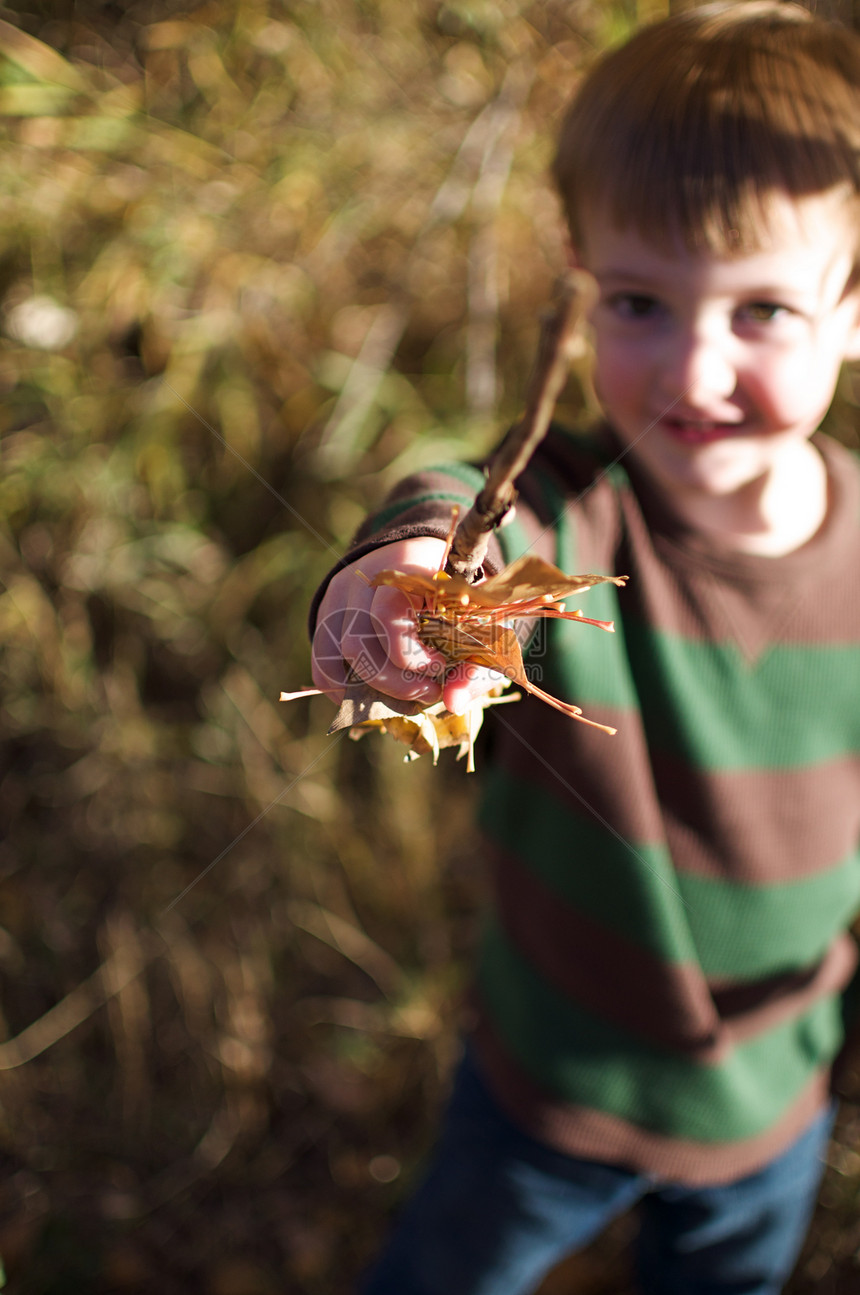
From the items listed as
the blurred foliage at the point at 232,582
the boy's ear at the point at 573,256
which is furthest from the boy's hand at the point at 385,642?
the blurred foliage at the point at 232,582

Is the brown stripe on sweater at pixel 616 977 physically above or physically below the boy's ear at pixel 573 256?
below

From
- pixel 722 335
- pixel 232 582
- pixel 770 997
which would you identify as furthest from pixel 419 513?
pixel 232 582

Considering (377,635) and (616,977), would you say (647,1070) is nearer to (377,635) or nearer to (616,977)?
(616,977)

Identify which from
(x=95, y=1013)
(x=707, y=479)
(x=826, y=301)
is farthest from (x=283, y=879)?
(x=826, y=301)

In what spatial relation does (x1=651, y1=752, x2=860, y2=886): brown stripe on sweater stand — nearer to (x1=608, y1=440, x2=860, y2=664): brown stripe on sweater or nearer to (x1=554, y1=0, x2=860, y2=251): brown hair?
(x1=608, y1=440, x2=860, y2=664): brown stripe on sweater

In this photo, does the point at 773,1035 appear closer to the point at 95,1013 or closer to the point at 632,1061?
the point at 632,1061

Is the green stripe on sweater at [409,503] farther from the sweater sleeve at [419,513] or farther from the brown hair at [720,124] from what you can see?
the brown hair at [720,124]

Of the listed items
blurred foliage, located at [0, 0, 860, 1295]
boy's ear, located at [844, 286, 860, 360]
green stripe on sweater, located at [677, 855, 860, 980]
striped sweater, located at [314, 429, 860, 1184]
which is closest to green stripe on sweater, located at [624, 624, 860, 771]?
striped sweater, located at [314, 429, 860, 1184]
